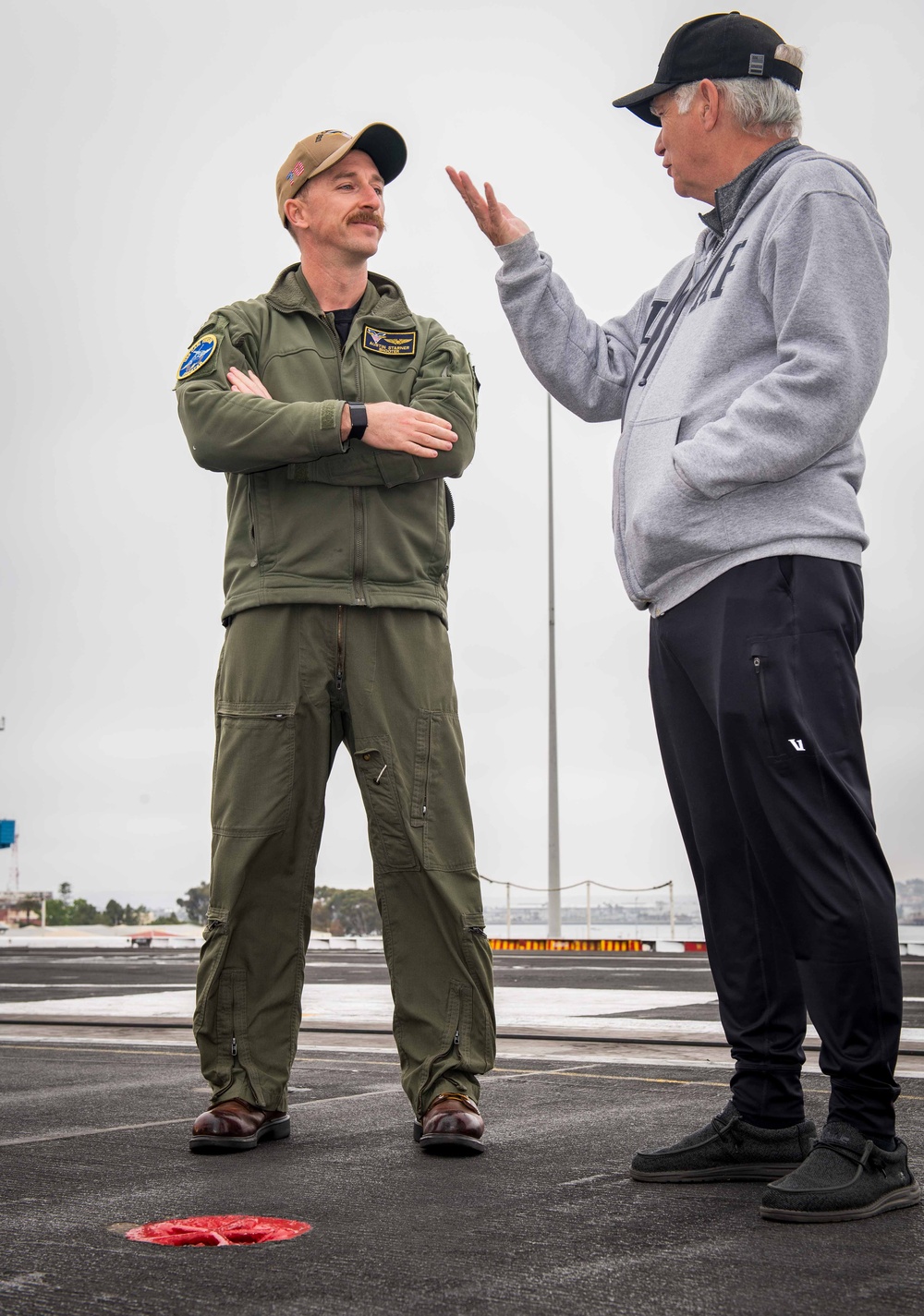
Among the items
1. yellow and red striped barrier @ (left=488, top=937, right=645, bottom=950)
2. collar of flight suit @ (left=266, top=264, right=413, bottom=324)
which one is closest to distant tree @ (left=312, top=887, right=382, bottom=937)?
yellow and red striped barrier @ (left=488, top=937, right=645, bottom=950)

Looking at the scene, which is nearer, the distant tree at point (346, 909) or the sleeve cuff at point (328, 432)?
the sleeve cuff at point (328, 432)

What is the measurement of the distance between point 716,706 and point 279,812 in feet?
3.63

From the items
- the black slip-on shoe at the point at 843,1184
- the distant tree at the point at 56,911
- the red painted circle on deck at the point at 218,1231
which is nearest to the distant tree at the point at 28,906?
the distant tree at the point at 56,911

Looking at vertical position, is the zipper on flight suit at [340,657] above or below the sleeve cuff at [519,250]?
below

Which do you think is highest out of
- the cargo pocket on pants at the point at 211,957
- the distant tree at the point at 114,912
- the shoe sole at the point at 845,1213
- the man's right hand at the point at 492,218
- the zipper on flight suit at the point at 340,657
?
the man's right hand at the point at 492,218

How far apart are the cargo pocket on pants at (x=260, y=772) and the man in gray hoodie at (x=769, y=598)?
87 cm

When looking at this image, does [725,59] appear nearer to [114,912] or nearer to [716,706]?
[716,706]

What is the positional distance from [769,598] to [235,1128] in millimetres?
1492

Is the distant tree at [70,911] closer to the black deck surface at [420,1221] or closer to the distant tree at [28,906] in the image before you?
the distant tree at [28,906]

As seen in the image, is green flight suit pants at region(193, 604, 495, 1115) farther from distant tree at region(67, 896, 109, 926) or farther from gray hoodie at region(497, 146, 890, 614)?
distant tree at region(67, 896, 109, 926)

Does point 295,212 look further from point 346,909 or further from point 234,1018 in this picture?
point 346,909

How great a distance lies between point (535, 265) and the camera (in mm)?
2920

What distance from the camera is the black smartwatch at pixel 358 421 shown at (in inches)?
116

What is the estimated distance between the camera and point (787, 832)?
7.11 feet
